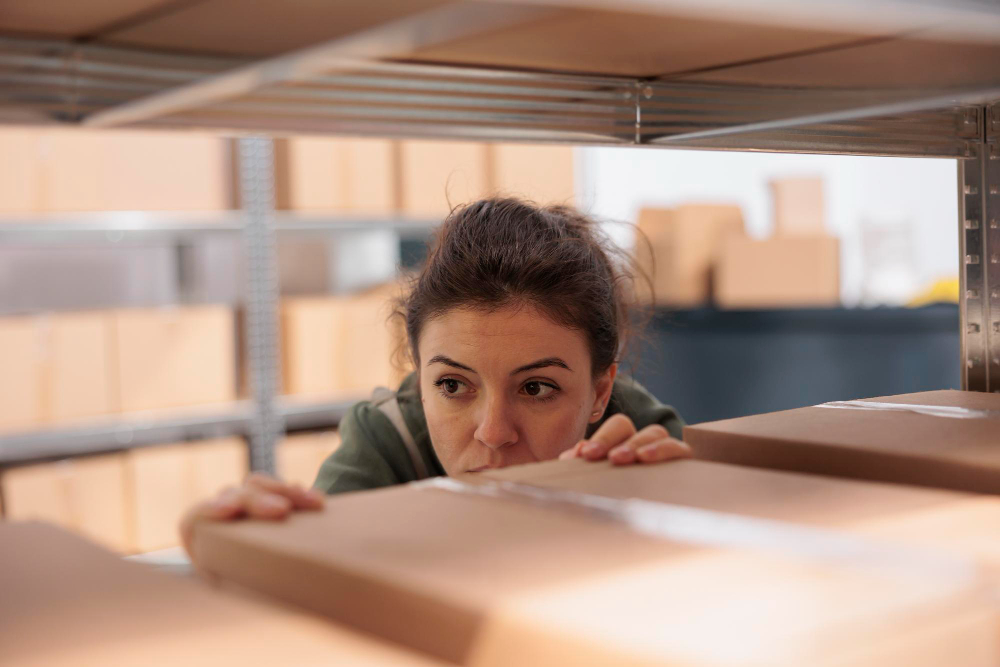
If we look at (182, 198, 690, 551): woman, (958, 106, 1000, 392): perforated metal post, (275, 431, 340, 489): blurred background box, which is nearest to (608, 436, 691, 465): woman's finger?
(182, 198, 690, 551): woman

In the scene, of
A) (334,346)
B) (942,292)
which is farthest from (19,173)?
(942,292)

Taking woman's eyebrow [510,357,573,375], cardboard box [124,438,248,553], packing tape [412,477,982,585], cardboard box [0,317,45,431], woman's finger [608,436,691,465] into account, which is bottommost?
cardboard box [124,438,248,553]

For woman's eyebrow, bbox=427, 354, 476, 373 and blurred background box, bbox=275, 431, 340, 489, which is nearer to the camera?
woman's eyebrow, bbox=427, 354, 476, 373

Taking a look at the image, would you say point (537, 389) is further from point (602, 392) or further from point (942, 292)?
point (942, 292)

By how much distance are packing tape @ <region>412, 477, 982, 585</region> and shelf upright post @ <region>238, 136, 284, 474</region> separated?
282cm

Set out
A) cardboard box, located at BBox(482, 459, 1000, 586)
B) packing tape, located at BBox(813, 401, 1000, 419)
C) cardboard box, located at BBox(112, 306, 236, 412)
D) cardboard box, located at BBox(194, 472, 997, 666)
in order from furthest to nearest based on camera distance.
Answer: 1. cardboard box, located at BBox(112, 306, 236, 412)
2. packing tape, located at BBox(813, 401, 1000, 419)
3. cardboard box, located at BBox(482, 459, 1000, 586)
4. cardboard box, located at BBox(194, 472, 997, 666)

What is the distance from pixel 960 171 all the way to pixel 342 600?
0.86 metres

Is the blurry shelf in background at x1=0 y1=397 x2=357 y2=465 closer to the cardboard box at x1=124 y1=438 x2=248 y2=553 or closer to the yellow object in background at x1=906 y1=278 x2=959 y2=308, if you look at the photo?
the cardboard box at x1=124 y1=438 x2=248 y2=553

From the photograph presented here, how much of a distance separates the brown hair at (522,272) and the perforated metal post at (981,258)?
1.39 feet

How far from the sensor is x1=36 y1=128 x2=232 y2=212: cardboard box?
2.92 meters

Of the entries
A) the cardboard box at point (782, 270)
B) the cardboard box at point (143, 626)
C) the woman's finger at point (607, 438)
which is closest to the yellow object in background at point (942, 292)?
the cardboard box at point (782, 270)

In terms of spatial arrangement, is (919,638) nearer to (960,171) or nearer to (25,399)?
(960,171)

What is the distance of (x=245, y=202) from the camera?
3285 millimetres

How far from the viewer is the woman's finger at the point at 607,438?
70cm
